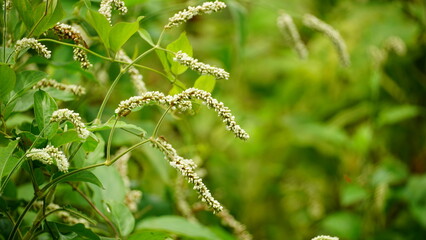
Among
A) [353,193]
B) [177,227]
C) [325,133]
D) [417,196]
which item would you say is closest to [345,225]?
[353,193]

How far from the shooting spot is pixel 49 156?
1.69 ft

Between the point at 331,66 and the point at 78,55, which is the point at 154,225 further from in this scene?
the point at 331,66

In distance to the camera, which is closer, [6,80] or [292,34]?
[6,80]

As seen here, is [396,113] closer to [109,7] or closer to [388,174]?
[388,174]

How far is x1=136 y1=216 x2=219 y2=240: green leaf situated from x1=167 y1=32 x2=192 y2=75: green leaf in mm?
305

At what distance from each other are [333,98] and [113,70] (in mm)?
1398

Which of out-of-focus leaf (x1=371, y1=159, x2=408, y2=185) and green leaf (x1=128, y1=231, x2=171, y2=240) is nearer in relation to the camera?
green leaf (x1=128, y1=231, x2=171, y2=240)

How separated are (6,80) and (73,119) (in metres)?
0.11

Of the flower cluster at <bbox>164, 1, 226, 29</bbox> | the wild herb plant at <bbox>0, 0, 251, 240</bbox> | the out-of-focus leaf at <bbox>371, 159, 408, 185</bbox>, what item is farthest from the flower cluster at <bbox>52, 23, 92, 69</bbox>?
the out-of-focus leaf at <bbox>371, 159, 408, 185</bbox>

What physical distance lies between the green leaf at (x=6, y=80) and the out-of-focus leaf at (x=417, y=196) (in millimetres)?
1304

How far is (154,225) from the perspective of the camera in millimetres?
855

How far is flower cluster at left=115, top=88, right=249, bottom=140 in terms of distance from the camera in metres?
0.53

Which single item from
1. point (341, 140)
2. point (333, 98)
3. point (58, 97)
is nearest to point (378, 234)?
point (341, 140)

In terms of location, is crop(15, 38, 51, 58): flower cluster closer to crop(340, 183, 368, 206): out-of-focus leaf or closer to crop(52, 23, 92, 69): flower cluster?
crop(52, 23, 92, 69): flower cluster
